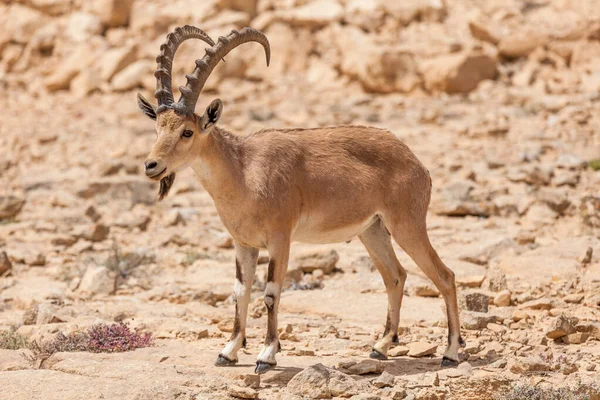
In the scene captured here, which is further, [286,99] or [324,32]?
[324,32]

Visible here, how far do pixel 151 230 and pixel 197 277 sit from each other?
3.54 m

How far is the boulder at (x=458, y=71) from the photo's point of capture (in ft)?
75.0

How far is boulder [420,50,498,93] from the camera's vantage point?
22875 mm

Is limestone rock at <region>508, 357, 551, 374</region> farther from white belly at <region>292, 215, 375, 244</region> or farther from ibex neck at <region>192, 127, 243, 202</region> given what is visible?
ibex neck at <region>192, 127, 243, 202</region>

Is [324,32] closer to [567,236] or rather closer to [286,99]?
[286,99]

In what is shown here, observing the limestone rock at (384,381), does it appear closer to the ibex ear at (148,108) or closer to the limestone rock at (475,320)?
the limestone rock at (475,320)

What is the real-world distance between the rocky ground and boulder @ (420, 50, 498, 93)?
0.18ft

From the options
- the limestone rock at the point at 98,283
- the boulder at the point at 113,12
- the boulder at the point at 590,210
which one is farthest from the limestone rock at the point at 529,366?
the boulder at the point at 113,12

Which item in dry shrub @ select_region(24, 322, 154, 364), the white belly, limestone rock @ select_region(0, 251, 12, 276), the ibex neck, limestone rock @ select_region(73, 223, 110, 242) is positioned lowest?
limestone rock @ select_region(0, 251, 12, 276)

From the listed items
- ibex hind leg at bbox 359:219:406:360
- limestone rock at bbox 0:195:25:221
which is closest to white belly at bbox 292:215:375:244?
ibex hind leg at bbox 359:219:406:360

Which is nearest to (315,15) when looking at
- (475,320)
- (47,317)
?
(47,317)

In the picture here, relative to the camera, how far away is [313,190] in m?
8.56

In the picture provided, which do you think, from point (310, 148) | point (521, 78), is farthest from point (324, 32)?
point (310, 148)

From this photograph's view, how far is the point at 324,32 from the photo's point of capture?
86.0ft
